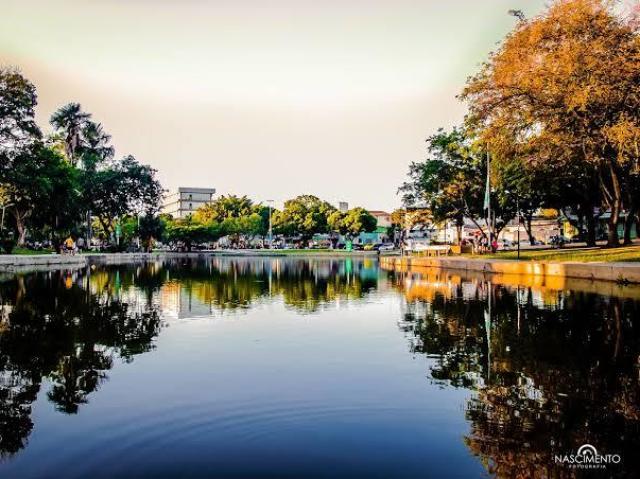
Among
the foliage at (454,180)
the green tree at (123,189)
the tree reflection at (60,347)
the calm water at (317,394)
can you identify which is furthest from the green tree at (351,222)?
the calm water at (317,394)

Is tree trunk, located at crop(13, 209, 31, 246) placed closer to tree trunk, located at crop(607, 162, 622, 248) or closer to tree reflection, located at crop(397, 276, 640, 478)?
tree trunk, located at crop(607, 162, 622, 248)

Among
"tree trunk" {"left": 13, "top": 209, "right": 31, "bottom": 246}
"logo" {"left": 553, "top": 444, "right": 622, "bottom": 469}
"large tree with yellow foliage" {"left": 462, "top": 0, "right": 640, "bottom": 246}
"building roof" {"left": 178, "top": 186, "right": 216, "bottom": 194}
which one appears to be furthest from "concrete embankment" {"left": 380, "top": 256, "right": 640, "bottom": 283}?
"building roof" {"left": 178, "top": 186, "right": 216, "bottom": 194}

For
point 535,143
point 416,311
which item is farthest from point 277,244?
point 416,311

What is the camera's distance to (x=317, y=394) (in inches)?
319

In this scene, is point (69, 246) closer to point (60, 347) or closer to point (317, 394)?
point (60, 347)

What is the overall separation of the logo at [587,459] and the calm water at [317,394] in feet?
0.27

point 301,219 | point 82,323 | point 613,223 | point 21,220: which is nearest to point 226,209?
point 301,219

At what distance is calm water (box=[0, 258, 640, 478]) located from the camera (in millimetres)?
5793

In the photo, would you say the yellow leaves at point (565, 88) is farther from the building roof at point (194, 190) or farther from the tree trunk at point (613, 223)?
the building roof at point (194, 190)

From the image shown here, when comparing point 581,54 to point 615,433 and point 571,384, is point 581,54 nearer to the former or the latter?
A: point 571,384

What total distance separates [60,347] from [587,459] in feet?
29.6

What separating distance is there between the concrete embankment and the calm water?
33.0 feet

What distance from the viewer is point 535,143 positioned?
32656mm

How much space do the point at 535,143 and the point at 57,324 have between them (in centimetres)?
2574
